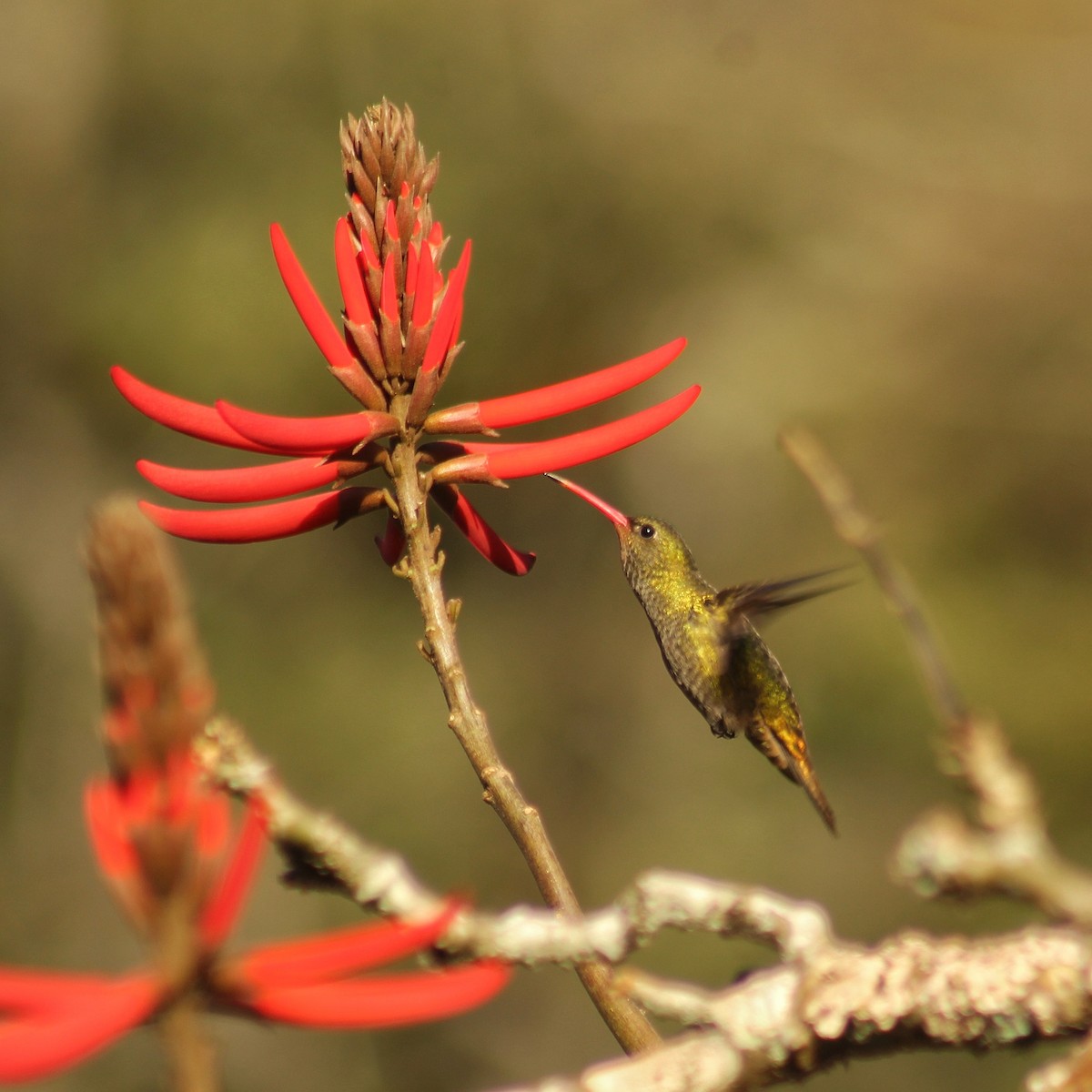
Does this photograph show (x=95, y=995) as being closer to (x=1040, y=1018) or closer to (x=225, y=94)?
(x=1040, y=1018)

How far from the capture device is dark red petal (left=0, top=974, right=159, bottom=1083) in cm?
56

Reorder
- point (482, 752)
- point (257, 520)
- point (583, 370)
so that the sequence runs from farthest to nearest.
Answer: point (583, 370), point (257, 520), point (482, 752)

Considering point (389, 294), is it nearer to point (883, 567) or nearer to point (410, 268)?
point (410, 268)

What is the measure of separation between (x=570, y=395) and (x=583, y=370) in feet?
27.7

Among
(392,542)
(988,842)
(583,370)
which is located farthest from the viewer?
(583,370)

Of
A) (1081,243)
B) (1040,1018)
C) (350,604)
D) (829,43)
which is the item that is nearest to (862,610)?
(1081,243)

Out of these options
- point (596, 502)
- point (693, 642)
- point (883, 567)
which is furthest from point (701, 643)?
point (883, 567)

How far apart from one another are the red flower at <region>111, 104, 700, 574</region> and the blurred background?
22.2ft

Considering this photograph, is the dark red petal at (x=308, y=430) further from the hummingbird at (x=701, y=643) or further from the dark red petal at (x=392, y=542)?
the hummingbird at (x=701, y=643)

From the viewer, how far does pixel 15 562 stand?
27.7ft

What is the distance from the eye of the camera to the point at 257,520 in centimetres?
120

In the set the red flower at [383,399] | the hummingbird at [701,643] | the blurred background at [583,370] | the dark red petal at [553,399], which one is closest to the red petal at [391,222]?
the red flower at [383,399]

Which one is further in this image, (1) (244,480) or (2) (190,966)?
(1) (244,480)

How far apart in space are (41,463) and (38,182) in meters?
2.06
